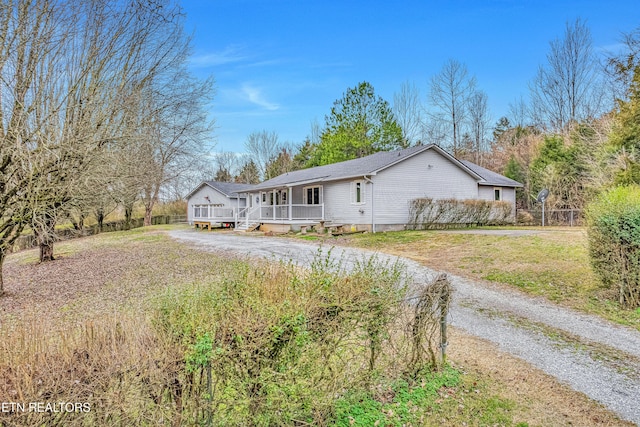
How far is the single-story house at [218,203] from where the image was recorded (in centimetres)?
3108

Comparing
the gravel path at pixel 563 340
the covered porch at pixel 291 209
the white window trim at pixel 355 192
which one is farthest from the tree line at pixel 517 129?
the covered porch at pixel 291 209

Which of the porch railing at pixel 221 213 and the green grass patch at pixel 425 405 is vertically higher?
the porch railing at pixel 221 213

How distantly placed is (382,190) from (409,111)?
2453 cm

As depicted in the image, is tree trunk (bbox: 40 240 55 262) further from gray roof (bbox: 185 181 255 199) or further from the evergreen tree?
the evergreen tree

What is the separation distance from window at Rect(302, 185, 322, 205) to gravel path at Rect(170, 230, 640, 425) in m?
15.9

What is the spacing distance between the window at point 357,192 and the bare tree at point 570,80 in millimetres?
20680

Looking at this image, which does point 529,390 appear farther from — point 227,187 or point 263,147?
point 263,147

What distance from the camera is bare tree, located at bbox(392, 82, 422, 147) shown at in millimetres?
40531

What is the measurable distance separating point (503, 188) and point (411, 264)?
63.7 ft

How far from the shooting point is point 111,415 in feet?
6.81

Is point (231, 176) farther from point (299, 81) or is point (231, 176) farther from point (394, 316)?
point (394, 316)

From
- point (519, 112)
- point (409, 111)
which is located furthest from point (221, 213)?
point (519, 112)

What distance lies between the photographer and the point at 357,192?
67.1 feet

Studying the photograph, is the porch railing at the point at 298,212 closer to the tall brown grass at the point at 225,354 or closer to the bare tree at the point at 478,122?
the tall brown grass at the point at 225,354
